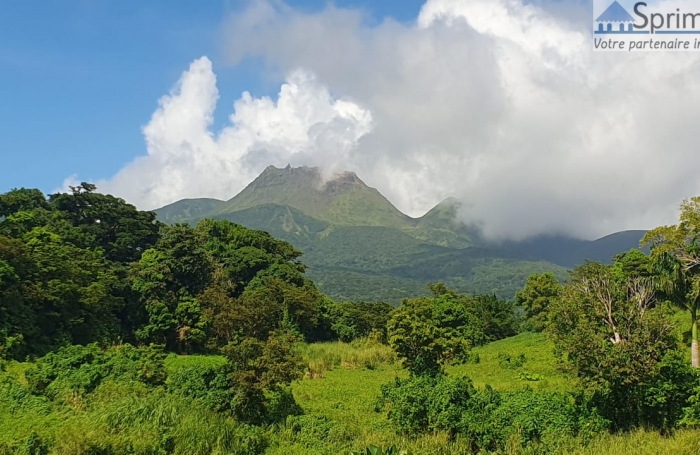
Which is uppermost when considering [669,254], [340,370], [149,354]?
[669,254]

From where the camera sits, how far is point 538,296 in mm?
39656

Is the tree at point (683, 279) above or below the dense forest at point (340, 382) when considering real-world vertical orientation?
above

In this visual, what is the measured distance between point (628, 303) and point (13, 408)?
47.6 feet

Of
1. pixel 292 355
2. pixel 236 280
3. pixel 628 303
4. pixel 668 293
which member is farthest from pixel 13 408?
pixel 236 280

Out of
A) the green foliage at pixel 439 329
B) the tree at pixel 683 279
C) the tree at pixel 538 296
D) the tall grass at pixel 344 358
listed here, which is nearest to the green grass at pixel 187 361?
the tall grass at pixel 344 358

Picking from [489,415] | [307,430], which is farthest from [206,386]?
[489,415]

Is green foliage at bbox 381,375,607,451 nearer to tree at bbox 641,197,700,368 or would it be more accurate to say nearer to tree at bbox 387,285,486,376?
tree at bbox 387,285,486,376

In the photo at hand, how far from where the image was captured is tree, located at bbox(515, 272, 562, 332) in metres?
38.6

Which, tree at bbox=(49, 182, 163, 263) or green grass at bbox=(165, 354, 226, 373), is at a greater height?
tree at bbox=(49, 182, 163, 263)

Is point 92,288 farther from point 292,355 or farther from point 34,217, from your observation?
point 292,355

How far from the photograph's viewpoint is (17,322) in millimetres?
20641

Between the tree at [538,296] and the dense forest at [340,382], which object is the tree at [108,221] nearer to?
the dense forest at [340,382]

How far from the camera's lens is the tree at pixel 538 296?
127 ft

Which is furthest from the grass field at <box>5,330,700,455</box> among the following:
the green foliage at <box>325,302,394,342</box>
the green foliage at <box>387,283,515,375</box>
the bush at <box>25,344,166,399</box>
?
the green foliage at <box>325,302,394,342</box>
